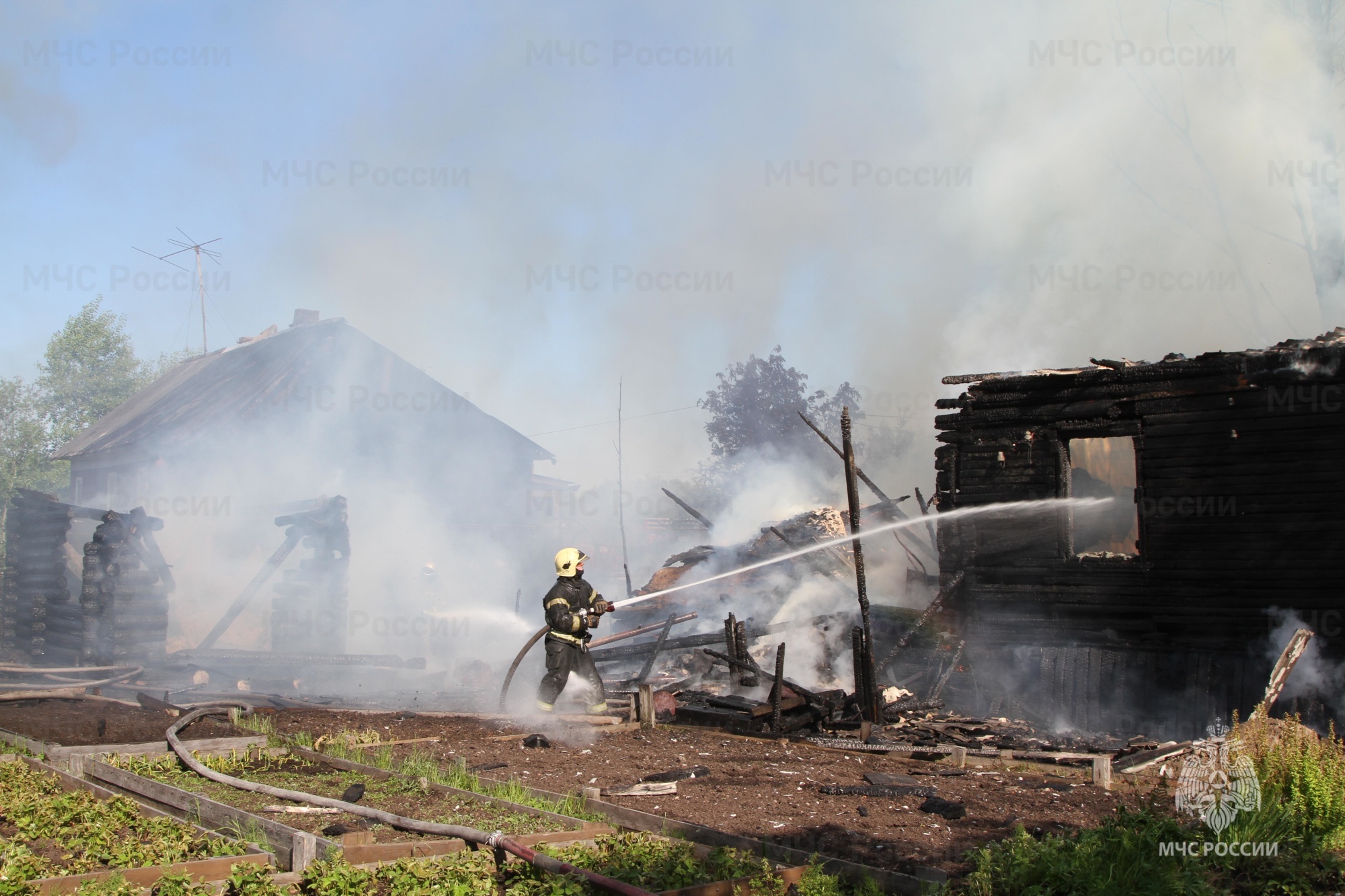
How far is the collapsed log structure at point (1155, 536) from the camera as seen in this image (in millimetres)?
11773

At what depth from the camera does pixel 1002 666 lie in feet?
45.5

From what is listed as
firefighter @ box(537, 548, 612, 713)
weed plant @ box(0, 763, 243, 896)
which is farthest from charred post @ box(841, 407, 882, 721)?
weed plant @ box(0, 763, 243, 896)

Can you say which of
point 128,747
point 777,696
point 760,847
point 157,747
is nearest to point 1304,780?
point 760,847

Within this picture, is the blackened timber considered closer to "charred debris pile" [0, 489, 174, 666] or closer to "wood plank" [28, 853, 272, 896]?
"charred debris pile" [0, 489, 174, 666]

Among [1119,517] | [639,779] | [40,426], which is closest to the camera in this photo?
[639,779]

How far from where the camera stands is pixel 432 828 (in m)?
5.96

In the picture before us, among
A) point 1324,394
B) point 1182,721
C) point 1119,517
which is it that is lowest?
point 1182,721

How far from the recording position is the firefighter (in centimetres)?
1127

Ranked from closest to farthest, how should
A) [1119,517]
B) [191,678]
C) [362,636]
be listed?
[191,678], [1119,517], [362,636]

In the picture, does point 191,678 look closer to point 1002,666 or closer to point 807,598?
Answer: point 807,598

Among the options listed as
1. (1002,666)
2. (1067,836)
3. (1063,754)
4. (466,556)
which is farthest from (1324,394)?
(466,556)

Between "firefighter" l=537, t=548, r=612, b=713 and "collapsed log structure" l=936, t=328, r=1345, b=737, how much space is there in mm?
5830

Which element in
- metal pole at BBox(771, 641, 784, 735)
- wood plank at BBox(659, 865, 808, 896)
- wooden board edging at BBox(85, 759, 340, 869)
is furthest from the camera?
metal pole at BBox(771, 641, 784, 735)

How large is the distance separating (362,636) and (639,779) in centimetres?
1769
